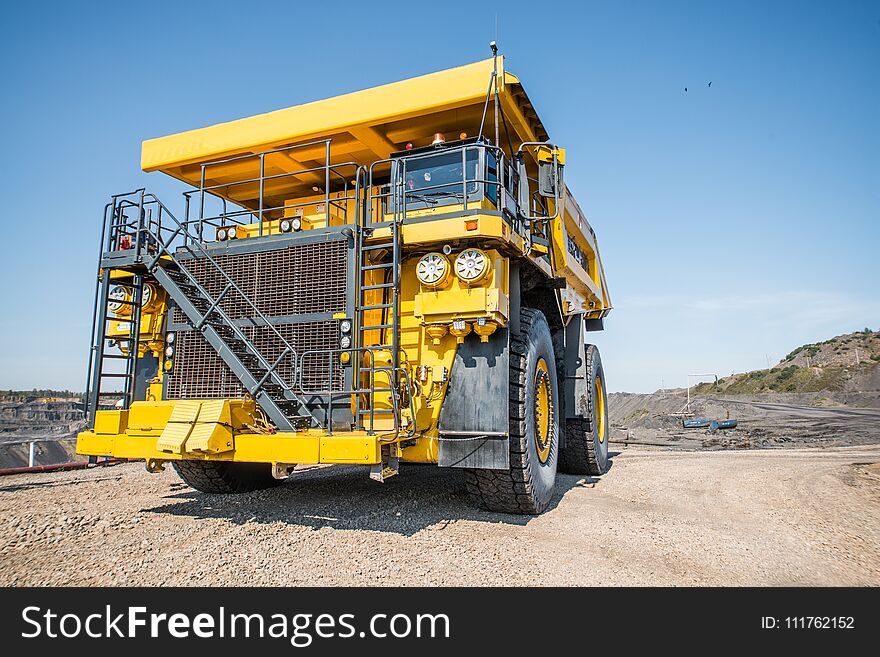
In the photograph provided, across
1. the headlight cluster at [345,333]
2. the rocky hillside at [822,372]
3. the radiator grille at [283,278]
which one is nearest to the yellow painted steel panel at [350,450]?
the headlight cluster at [345,333]

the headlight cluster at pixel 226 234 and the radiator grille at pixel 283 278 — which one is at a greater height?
the headlight cluster at pixel 226 234

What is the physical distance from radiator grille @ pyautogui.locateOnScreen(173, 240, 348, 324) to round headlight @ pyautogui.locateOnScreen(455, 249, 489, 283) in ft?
3.98

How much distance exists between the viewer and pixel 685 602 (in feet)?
12.4

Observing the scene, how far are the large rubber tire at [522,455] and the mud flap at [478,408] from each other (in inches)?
8.1

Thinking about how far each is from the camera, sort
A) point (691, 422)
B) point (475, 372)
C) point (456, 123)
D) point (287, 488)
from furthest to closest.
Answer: point (691, 422)
point (287, 488)
point (456, 123)
point (475, 372)

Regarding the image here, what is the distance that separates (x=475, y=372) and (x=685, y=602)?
8.70 feet

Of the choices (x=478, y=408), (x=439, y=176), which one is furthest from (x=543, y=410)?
(x=439, y=176)

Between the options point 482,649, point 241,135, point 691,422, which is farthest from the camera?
point 691,422

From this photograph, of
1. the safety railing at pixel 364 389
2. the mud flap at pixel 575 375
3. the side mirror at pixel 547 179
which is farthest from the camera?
the mud flap at pixel 575 375

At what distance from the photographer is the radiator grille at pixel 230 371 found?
5852mm

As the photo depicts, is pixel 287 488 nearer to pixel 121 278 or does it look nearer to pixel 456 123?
pixel 121 278

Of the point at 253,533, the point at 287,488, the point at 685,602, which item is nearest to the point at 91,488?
the point at 287,488

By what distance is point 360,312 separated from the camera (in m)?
5.69

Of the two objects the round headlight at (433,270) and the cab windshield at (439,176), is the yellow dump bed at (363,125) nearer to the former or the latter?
the cab windshield at (439,176)
